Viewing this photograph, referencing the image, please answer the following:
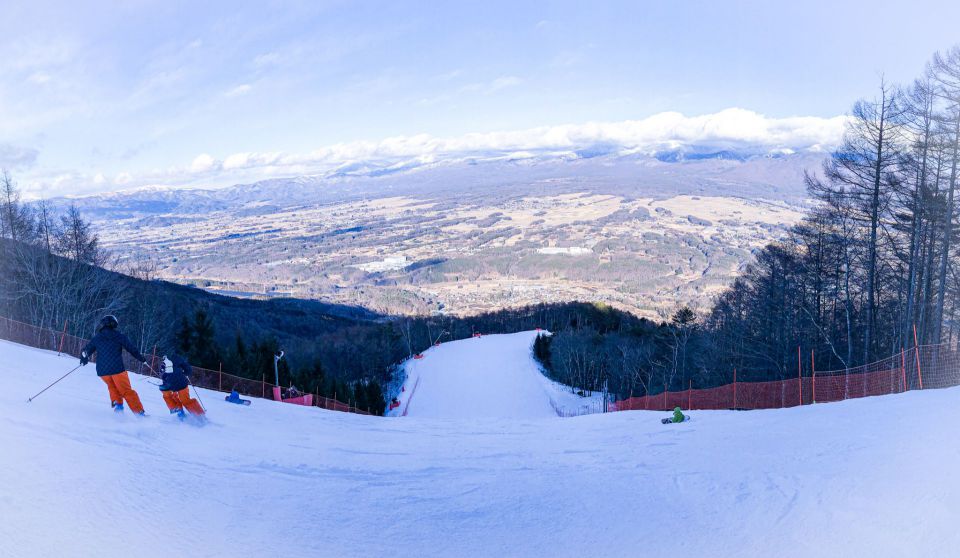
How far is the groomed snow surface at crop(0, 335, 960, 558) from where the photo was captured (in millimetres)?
4477

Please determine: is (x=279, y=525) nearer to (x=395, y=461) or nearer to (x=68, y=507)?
(x=68, y=507)

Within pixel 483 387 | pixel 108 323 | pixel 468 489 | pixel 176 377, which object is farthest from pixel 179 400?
pixel 483 387

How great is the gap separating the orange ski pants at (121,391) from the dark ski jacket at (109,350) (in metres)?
0.10

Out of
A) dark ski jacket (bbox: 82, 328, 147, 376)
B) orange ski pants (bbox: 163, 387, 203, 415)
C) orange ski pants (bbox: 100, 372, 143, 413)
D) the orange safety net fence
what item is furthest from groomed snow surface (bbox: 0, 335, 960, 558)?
the orange safety net fence

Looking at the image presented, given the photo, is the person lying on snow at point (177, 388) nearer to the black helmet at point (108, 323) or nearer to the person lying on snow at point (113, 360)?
the person lying on snow at point (113, 360)

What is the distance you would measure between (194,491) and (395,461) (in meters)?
3.15

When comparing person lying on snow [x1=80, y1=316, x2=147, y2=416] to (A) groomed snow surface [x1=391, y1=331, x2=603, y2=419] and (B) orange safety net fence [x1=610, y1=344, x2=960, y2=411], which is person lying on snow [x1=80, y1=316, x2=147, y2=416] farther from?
(A) groomed snow surface [x1=391, y1=331, x2=603, y2=419]

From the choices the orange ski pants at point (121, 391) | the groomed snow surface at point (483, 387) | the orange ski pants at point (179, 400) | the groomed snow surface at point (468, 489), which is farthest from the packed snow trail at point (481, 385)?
the orange ski pants at point (121, 391)

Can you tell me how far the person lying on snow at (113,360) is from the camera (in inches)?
307

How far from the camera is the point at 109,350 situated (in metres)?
7.91

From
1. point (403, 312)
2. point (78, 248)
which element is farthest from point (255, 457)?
Answer: point (403, 312)

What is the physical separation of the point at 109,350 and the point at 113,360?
0.18 meters

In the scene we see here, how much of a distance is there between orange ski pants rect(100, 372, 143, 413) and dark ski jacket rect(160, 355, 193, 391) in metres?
0.58

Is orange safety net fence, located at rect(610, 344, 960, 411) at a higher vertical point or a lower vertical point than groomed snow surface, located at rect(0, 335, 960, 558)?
lower
